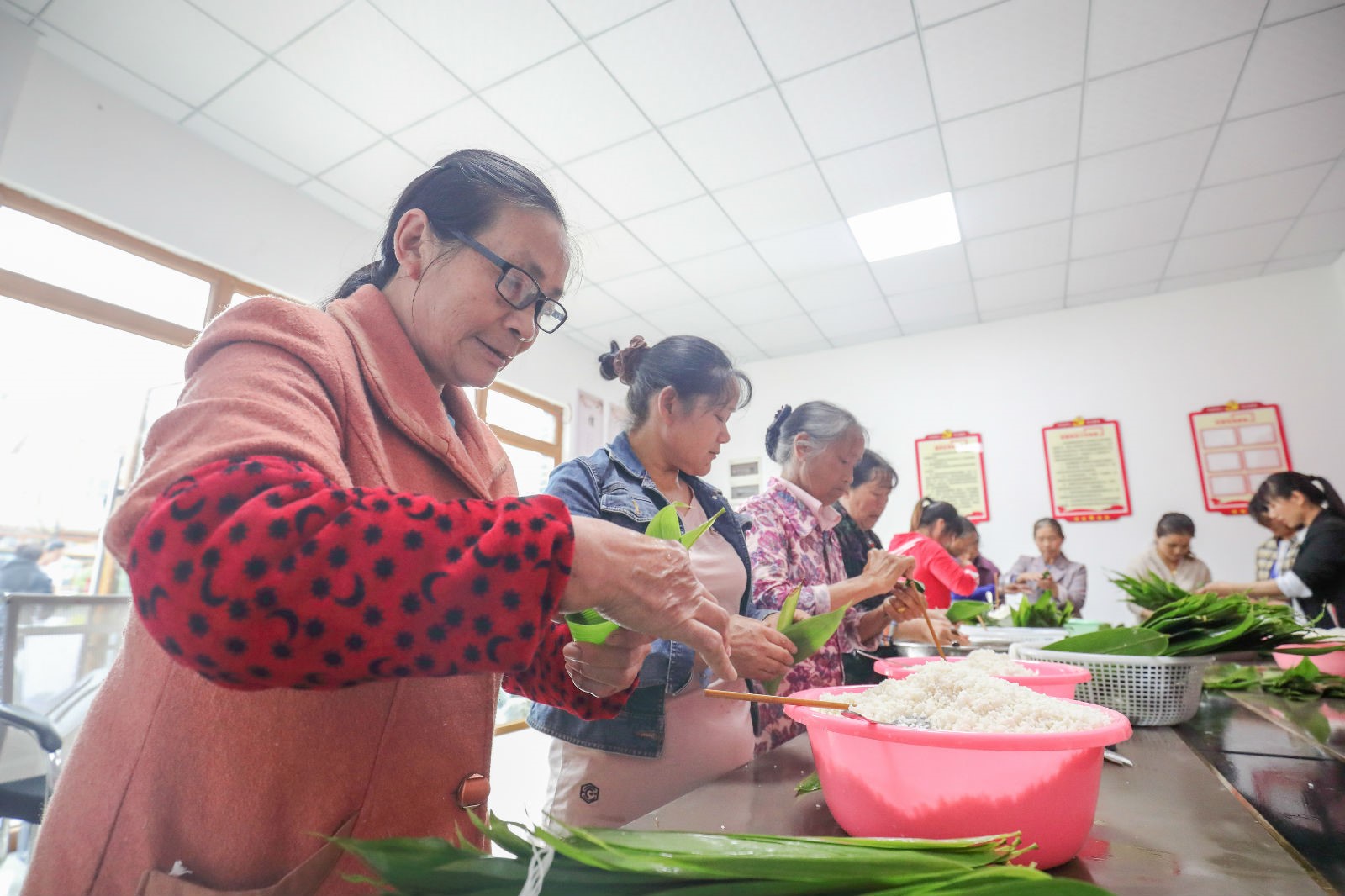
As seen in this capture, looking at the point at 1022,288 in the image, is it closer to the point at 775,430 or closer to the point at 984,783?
the point at 775,430

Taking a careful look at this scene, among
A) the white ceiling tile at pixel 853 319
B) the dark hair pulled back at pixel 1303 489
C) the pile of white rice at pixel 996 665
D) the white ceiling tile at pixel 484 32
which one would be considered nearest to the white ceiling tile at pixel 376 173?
the white ceiling tile at pixel 484 32

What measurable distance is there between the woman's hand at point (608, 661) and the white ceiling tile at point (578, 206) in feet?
10.5

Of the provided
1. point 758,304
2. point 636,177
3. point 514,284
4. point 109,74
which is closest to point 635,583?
point 514,284

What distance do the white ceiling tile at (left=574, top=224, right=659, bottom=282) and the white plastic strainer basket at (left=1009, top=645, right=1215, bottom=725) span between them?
3.63m

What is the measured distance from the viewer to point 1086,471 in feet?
17.2

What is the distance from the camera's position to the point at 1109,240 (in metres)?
4.50

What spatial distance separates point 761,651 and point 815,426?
1.18 m

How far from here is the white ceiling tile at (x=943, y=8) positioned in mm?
2633

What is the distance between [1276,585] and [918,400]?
3054 millimetres

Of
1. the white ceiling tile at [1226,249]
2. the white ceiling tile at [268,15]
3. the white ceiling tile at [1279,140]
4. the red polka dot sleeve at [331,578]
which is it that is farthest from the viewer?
the white ceiling tile at [1226,249]

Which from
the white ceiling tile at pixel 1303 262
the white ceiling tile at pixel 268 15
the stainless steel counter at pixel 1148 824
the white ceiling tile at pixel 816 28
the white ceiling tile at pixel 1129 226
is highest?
the white ceiling tile at pixel 1303 262

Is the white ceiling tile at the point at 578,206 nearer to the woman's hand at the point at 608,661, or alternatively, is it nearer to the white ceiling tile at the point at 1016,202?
the white ceiling tile at the point at 1016,202

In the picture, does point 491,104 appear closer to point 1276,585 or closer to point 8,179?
point 8,179

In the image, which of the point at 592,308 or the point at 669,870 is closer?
the point at 669,870
